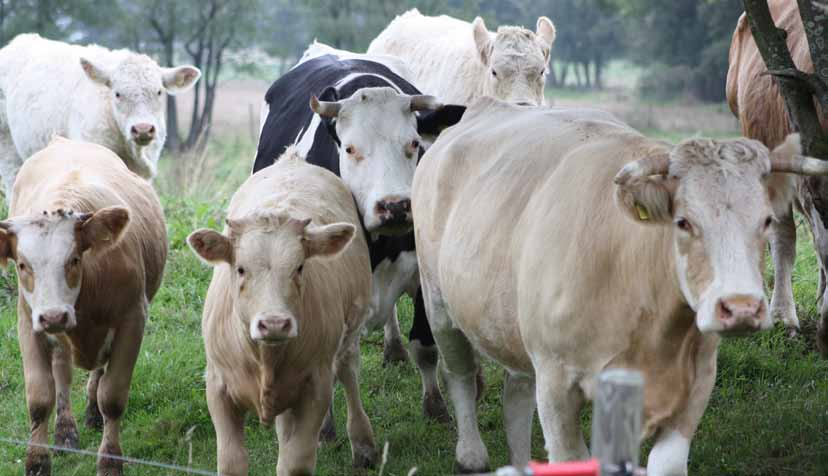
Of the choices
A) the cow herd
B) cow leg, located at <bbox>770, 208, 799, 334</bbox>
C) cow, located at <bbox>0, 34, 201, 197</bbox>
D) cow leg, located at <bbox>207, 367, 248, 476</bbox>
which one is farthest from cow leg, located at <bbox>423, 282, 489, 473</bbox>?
cow, located at <bbox>0, 34, 201, 197</bbox>

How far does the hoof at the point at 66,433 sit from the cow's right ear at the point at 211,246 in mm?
2224

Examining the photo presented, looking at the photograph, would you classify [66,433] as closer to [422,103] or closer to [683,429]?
[422,103]

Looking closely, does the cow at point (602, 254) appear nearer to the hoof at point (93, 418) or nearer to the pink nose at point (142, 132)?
the hoof at point (93, 418)

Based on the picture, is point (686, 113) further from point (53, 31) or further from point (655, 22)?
point (53, 31)

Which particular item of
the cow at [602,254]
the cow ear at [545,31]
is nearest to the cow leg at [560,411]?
the cow at [602,254]

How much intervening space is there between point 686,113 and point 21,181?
40.2 metres

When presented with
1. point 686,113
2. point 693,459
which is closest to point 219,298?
point 693,459

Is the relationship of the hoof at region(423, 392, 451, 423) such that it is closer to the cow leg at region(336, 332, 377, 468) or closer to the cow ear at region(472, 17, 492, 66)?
the cow leg at region(336, 332, 377, 468)

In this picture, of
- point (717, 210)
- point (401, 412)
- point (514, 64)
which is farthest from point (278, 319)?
point (514, 64)

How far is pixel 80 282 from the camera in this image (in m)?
6.07

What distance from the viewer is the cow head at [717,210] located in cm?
371

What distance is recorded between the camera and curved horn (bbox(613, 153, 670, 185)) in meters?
3.97

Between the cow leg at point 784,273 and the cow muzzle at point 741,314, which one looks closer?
the cow muzzle at point 741,314

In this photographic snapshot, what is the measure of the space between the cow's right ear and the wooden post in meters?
2.61
